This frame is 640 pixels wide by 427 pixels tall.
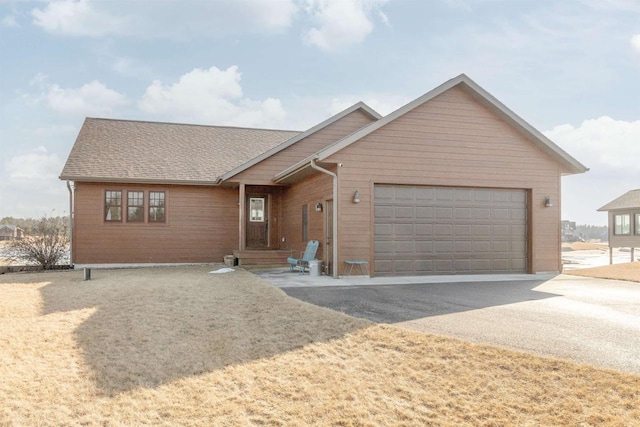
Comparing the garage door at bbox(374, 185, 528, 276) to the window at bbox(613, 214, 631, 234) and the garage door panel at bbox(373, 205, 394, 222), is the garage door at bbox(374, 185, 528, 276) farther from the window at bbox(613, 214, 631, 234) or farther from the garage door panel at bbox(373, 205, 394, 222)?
the window at bbox(613, 214, 631, 234)

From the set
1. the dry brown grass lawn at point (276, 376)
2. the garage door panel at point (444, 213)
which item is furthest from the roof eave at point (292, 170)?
the dry brown grass lawn at point (276, 376)

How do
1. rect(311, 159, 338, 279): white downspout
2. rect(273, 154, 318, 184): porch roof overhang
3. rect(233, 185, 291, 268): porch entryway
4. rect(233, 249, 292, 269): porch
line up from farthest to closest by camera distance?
rect(233, 185, 291, 268): porch entryway → rect(233, 249, 292, 269): porch → rect(273, 154, 318, 184): porch roof overhang → rect(311, 159, 338, 279): white downspout

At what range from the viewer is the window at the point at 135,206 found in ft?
55.6

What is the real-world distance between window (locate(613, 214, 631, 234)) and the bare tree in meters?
29.7

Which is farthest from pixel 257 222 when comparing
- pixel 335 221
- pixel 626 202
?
pixel 626 202

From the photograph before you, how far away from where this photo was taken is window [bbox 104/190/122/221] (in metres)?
16.8

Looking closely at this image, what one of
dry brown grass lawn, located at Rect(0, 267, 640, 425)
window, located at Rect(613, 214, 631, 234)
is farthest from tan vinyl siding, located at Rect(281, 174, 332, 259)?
window, located at Rect(613, 214, 631, 234)

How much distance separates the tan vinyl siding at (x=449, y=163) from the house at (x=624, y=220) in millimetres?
16476

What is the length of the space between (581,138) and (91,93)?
25.8 m

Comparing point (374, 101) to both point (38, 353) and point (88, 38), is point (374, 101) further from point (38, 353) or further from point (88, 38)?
point (38, 353)

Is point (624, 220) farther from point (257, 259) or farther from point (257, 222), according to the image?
point (257, 259)

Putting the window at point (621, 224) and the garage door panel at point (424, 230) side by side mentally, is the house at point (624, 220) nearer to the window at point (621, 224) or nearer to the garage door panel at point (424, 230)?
the window at point (621, 224)

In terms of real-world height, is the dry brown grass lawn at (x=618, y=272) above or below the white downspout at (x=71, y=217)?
below

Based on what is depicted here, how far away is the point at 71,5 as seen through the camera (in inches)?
547
